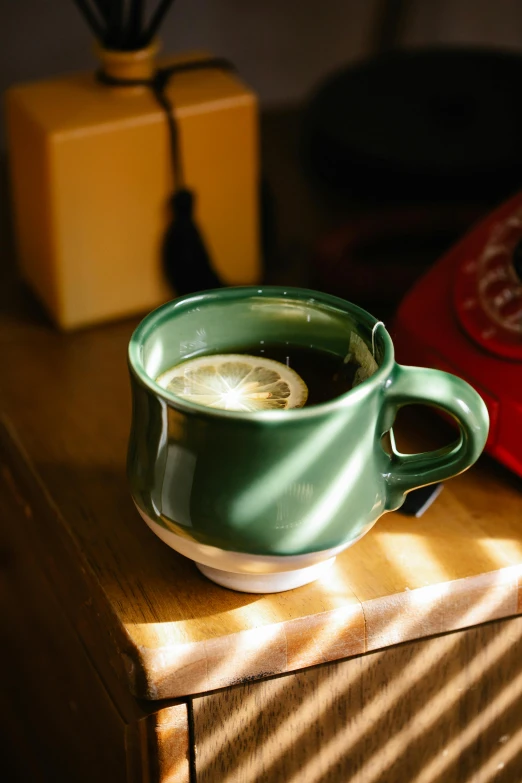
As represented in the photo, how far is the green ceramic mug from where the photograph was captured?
1.55 feet

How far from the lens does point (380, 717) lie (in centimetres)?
61

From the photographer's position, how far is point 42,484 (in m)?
0.65

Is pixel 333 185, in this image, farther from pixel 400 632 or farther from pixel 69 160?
pixel 400 632

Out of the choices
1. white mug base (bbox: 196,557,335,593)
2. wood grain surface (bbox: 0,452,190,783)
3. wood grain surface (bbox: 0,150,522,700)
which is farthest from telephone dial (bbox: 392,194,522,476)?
wood grain surface (bbox: 0,452,190,783)

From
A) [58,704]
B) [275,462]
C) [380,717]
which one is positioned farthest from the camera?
[58,704]

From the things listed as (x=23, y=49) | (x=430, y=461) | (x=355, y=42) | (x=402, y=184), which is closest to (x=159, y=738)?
(x=430, y=461)

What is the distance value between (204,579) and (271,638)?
0.06 metres

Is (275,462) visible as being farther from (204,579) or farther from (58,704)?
(58,704)

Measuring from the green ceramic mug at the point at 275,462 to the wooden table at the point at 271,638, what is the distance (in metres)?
0.04

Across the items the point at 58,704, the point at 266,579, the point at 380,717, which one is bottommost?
the point at 58,704

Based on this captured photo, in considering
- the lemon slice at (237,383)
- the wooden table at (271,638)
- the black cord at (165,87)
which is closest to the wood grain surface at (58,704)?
the wooden table at (271,638)

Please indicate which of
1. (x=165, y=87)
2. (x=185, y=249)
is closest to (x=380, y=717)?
(x=185, y=249)

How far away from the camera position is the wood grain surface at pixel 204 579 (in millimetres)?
536

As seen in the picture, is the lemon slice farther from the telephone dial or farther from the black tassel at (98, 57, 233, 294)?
the black tassel at (98, 57, 233, 294)
